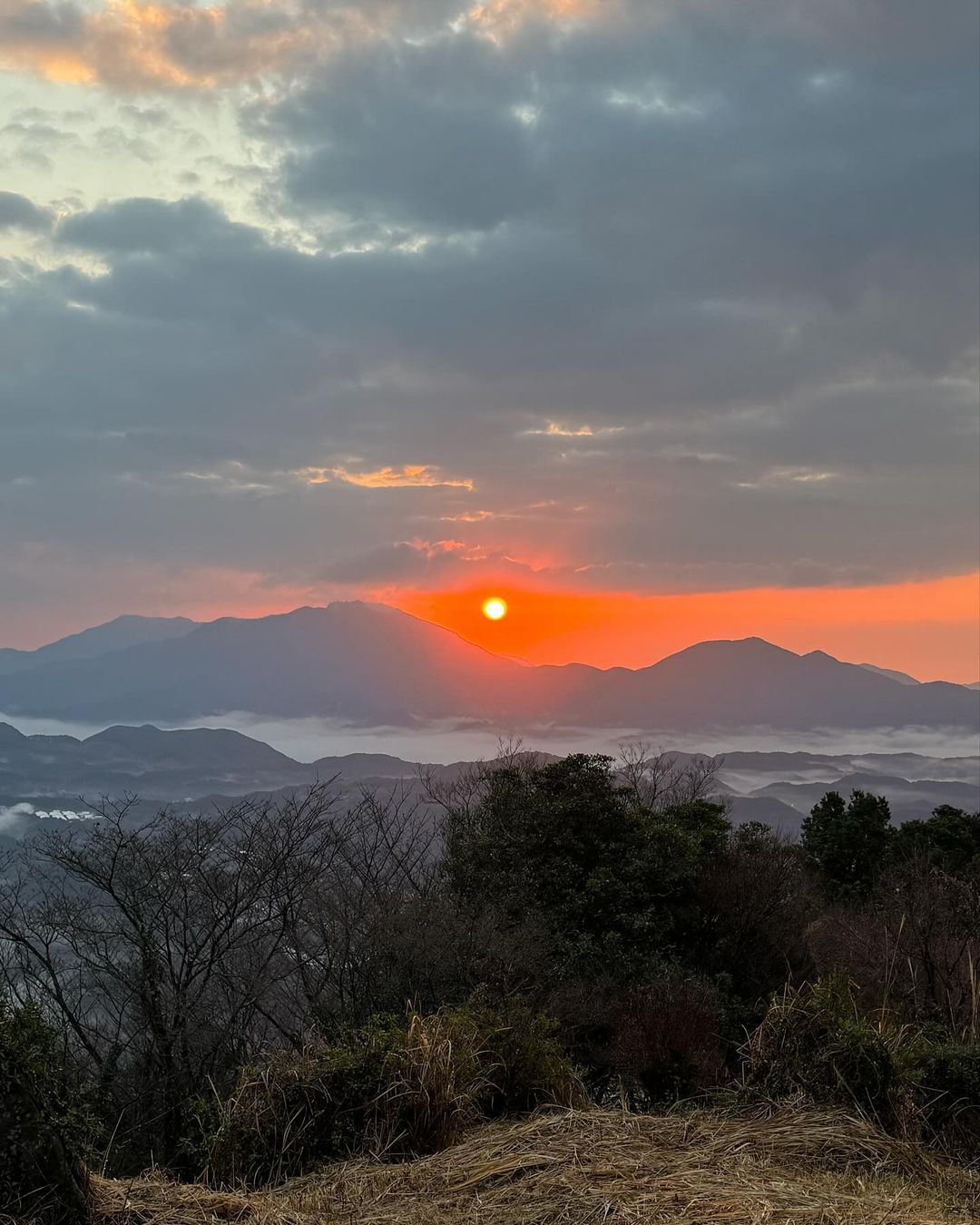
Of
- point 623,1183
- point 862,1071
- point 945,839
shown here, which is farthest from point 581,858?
point 945,839

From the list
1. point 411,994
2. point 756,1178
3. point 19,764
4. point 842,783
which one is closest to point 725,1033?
point 411,994

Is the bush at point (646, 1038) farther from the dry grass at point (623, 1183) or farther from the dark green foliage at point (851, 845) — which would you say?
the dark green foliage at point (851, 845)

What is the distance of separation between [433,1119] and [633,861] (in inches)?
566

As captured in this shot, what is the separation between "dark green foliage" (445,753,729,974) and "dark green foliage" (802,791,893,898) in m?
12.6

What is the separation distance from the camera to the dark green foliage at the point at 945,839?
33.0 metres

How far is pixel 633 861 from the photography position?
2019cm

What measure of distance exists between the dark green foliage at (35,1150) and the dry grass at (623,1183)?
0.70 feet

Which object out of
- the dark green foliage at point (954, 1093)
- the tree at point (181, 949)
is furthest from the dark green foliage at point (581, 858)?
the dark green foliage at point (954, 1093)

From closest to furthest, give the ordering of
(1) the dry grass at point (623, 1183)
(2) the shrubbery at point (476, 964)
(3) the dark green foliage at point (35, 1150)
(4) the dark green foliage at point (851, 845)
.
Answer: (3) the dark green foliage at point (35, 1150), (1) the dry grass at point (623, 1183), (2) the shrubbery at point (476, 964), (4) the dark green foliage at point (851, 845)

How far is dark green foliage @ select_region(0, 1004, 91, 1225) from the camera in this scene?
4.23 m

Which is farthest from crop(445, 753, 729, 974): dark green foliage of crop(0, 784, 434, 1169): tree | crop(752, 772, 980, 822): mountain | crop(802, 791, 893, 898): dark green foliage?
crop(752, 772, 980, 822): mountain

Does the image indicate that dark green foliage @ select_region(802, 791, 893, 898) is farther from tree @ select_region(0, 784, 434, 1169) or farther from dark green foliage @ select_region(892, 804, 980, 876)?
tree @ select_region(0, 784, 434, 1169)

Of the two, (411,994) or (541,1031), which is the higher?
(541,1031)

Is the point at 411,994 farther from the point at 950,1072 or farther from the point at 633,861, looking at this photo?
the point at 950,1072
